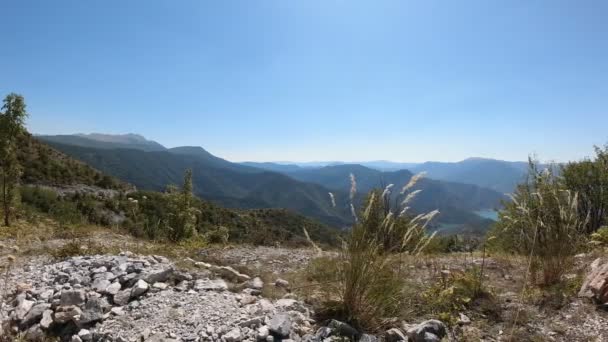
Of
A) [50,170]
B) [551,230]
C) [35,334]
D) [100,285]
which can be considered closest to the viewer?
[35,334]

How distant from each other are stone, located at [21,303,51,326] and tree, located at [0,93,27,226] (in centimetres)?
960

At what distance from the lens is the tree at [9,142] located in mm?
11383

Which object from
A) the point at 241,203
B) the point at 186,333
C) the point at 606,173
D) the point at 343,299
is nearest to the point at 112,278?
the point at 186,333

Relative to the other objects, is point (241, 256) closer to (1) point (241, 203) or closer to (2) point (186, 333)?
(2) point (186, 333)

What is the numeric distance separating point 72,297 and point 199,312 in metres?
1.45

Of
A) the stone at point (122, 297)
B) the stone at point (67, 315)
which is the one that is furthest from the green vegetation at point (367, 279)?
the stone at point (67, 315)

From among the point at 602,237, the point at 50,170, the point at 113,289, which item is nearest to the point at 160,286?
the point at 113,289

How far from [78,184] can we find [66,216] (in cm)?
2189

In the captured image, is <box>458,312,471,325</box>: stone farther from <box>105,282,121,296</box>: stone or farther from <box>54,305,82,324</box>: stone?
<box>54,305,82,324</box>: stone

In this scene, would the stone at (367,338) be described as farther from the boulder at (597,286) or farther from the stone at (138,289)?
the boulder at (597,286)

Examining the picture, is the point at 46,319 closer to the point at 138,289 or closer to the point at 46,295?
the point at 46,295

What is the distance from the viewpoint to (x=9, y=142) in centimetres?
1157

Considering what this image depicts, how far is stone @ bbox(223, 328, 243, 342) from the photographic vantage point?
10.1 ft

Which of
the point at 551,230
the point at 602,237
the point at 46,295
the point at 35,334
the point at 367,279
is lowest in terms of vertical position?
the point at 35,334
